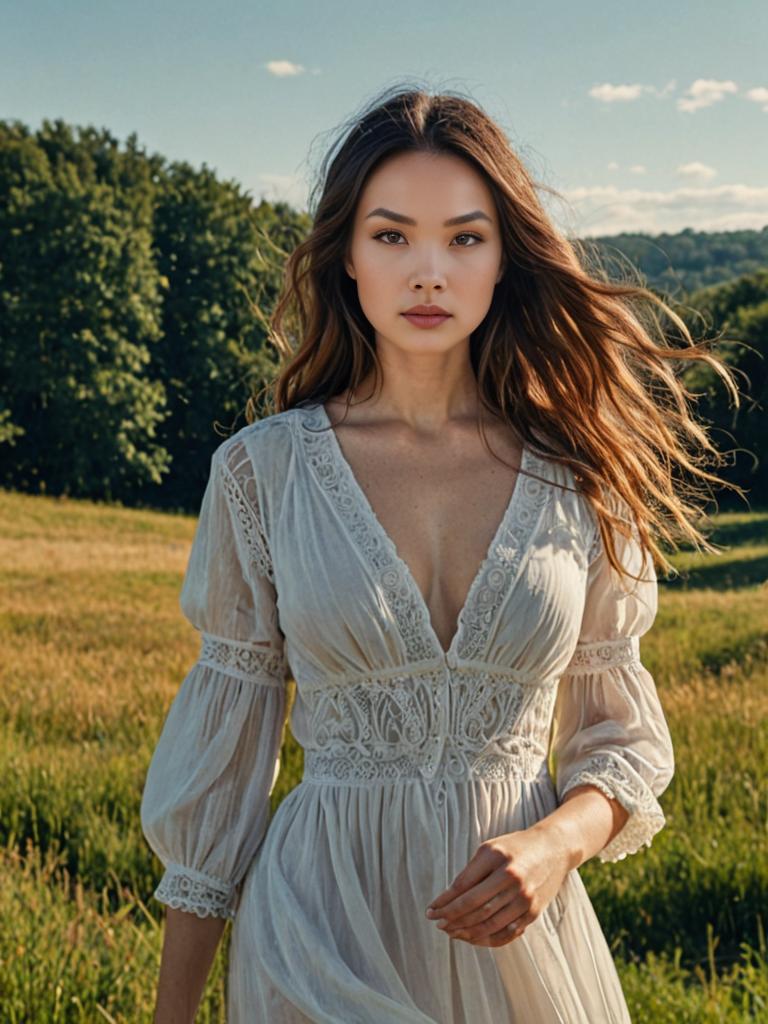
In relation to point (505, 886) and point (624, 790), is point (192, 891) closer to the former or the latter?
point (505, 886)

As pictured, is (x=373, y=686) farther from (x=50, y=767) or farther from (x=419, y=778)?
(x=50, y=767)

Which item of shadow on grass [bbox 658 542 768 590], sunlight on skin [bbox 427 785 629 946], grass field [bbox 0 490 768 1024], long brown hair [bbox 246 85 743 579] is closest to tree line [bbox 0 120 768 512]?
shadow on grass [bbox 658 542 768 590]

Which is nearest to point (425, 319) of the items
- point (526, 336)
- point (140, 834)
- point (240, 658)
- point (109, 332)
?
point (526, 336)

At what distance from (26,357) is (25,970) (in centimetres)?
2851

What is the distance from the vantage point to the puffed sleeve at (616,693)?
7.23 feet

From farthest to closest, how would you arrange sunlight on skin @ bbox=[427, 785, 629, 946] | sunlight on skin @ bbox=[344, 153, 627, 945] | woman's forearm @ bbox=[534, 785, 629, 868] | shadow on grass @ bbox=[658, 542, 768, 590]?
shadow on grass @ bbox=[658, 542, 768, 590]
sunlight on skin @ bbox=[344, 153, 627, 945]
woman's forearm @ bbox=[534, 785, 629, 868]
sunlight on skin @ bbox=[427, 785, 629, 946]

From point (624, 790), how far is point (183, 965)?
0.78m

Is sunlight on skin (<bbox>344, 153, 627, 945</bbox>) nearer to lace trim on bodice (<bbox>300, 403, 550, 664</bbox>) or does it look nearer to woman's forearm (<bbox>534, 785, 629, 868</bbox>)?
woman's forearm (<bbox>534, 785, 629, 868</bbox>)

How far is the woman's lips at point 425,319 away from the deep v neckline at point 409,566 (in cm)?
25

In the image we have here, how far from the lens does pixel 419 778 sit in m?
2.10

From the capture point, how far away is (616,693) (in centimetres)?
224

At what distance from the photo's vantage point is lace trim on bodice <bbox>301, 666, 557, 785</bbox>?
82.0 inches

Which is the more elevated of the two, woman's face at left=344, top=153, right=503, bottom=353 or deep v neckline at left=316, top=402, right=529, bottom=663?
woman's face at left=344, top=153, right=503, bottom=353

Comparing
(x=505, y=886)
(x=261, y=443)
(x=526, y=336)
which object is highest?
(x=526, y=336)
